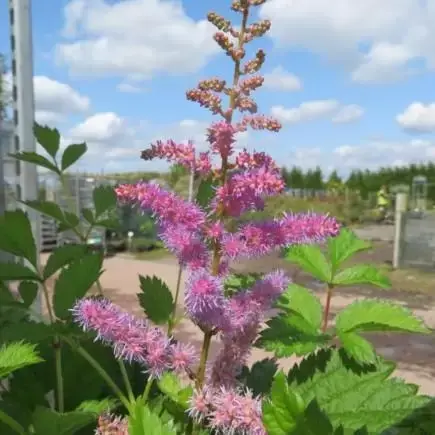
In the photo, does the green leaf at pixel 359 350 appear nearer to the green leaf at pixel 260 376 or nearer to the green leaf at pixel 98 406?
the green leaf at pixel 260 376

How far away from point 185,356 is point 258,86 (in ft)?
1.24

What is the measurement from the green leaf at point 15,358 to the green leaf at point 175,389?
18cm

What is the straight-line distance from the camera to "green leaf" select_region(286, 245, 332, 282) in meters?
1.15

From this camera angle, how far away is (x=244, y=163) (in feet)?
2.79

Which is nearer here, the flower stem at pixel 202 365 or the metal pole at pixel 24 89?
the flower stem at pixel 202 365

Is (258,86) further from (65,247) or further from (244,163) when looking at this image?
(65,247)

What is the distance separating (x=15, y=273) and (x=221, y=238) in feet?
1.51

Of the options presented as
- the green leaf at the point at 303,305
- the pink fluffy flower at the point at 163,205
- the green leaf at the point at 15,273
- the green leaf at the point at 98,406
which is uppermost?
the pink fluffy flower at the point at 163,205

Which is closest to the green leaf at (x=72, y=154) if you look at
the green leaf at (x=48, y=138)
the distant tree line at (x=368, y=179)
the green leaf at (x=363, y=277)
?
the green leaf at (x=48, y=138)

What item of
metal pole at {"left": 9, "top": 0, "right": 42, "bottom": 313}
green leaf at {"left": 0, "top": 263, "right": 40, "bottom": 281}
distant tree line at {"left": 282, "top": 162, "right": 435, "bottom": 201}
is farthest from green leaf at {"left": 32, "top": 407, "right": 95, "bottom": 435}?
distant tree line at {"left": 282, "top": 162, "right": 435, "bottom": 201}

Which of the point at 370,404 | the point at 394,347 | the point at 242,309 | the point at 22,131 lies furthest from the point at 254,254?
the point at 394,347

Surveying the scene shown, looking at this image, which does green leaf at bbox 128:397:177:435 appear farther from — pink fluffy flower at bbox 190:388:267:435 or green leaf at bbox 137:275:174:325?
green leaf at bbox 137:275:174:325

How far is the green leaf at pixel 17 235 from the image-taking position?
3.65 feet

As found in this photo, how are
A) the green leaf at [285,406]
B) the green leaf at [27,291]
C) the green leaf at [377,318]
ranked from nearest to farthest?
the green leaf at [285,406]
the green leaf at [377,318]
the green leaf at [27,291]
